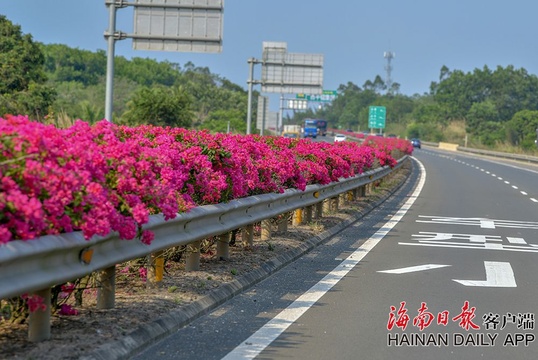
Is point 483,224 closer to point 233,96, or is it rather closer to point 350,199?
point 350,199

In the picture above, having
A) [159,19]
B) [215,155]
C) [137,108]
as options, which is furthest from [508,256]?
[137,108]

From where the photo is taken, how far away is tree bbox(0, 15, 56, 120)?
1795 inches

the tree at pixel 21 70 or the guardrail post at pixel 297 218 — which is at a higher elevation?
the tree at pixel 21 70

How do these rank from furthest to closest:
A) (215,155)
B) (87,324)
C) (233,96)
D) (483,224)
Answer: (233,96) → (483,224) → (215,155) → (87,324)

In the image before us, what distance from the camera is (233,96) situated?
12475 cm

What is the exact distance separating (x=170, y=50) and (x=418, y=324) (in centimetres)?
2067

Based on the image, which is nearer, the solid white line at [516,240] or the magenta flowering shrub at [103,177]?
the magenta flowering shrub at [103,177]

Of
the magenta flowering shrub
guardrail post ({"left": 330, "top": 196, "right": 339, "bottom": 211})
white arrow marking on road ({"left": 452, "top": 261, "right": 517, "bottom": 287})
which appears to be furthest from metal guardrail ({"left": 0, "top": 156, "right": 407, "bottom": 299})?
guardrail post ({"left": 330, "top": 196, "right": 339, "bottom": 211})

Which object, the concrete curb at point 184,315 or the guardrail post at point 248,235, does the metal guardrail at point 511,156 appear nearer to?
the guardrail post at point 248,235

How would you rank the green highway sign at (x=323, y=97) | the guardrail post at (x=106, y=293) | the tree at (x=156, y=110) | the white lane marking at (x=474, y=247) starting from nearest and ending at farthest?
the guardrail post at (x=106, y=293) < the white lane marking at (x=474, y=247) < the tree at (x=156, y=110) < the green highway sign at (x=323, y=97)

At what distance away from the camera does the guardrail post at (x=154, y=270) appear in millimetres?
9734

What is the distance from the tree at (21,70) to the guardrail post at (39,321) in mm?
38489

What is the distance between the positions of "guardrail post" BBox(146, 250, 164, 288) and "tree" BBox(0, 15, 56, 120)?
3587 centimetres

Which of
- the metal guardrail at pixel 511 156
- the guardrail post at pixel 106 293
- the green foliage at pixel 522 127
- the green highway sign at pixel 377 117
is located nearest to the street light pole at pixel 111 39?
the guardrail post at pixel 106 293
